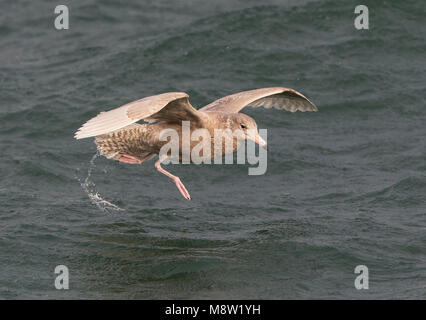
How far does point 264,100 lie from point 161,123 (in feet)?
6.80

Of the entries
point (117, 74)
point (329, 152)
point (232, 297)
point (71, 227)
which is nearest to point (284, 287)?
point (232, 297)

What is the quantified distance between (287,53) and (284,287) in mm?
7113

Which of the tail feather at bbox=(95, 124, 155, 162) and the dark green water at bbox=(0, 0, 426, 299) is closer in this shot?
the dark green water at bbox=(0, 0, 426, 299)

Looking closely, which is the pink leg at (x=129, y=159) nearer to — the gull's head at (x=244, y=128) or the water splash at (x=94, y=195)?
the water splash at (x=94, y=195)

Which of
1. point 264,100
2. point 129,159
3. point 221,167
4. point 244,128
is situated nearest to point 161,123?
point 129,159

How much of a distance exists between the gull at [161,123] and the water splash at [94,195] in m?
0.61

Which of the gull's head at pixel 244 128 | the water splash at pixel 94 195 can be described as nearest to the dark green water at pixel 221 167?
the water splash at pixel 94 195

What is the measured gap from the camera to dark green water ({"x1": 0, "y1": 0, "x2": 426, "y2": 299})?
27.4 ft

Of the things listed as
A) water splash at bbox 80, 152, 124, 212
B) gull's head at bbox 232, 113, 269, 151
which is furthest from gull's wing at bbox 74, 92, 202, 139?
water splash at bbox 80, 152, 124, 212

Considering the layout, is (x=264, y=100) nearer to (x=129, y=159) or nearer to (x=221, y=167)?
(x=221, y=167)

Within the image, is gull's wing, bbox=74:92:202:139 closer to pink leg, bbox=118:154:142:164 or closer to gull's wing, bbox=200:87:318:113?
gull's wing, bbox=200:87:318:113

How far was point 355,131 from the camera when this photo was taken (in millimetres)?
12430

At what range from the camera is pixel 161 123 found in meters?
9.38

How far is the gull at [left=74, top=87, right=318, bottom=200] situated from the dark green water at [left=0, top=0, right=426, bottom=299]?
0.76m
